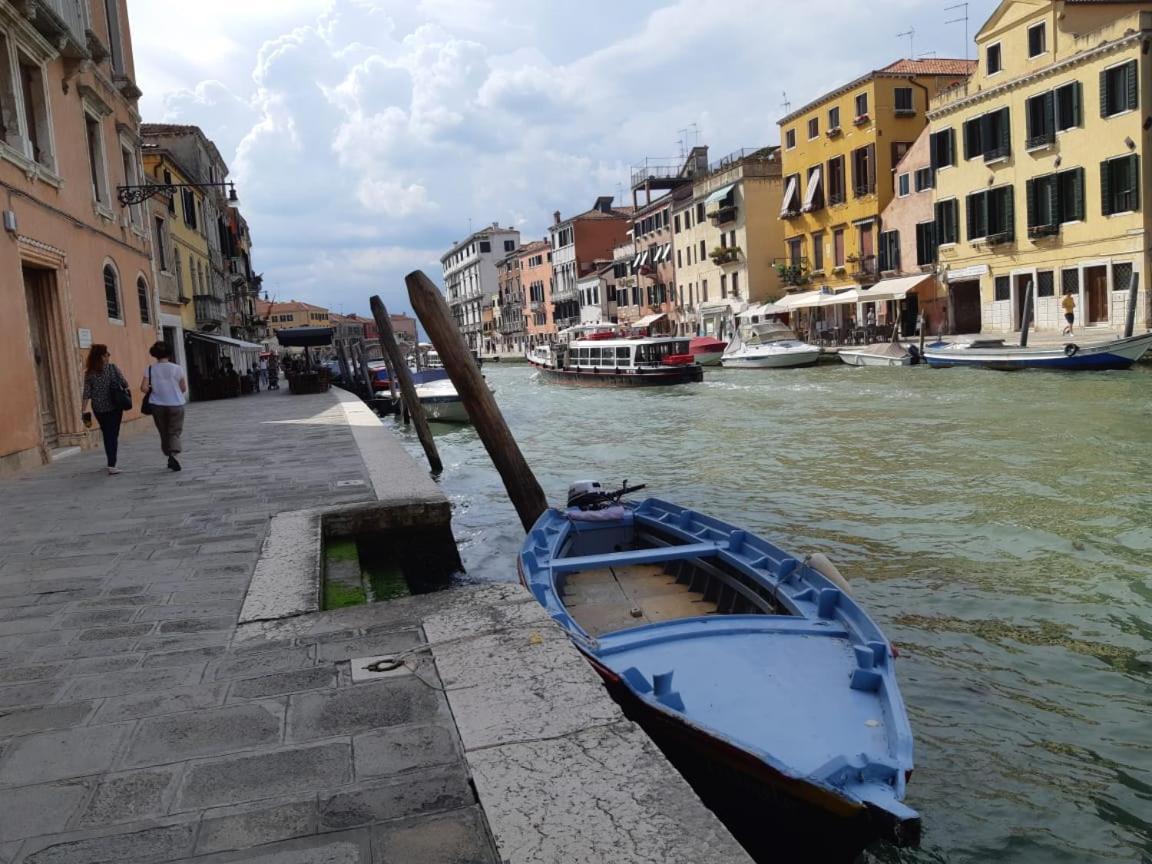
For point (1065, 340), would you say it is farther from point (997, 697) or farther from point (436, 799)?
point (436, 799)

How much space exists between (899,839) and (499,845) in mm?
1406

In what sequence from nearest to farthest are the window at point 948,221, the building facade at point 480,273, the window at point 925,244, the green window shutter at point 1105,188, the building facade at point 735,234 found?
the green window shutter at point 1105,188, the window at point 948,221, the window at point 925,244, the building facade at point 735,234, the building facade at point 480,273

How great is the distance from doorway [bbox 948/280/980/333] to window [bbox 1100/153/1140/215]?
688cm

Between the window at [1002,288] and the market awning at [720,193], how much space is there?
1649cm

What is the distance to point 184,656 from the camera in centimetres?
371

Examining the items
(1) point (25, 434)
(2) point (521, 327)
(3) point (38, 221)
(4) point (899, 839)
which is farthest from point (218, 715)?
(2) point (521, 327)

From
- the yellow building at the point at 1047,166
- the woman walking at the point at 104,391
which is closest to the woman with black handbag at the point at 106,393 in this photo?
the woman walking at the point at 104,391

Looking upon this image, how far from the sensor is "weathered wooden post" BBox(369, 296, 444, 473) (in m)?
14.6

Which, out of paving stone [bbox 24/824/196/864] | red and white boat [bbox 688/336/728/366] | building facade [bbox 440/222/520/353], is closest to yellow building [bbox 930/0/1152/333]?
red and white boat [bbox 688/336/728/366]

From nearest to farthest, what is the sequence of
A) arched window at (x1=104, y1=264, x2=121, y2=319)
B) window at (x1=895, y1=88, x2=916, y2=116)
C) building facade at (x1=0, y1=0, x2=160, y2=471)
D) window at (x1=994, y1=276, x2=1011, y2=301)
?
building facade at (x1=0, y1=0, x2=160, y2=471), arched window at (x1=104, y1=264, x2=121, y2=319), window at (x1=994, y1=276, x2=1011, y2=301), window at (x1=895, y1=88, x2=916, y2=116)

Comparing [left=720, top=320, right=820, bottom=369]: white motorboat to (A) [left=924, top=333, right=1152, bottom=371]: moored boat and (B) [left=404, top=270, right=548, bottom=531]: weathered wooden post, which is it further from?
(B) [left=404, top=270, right=548, bottom=531]: weathered wooden post

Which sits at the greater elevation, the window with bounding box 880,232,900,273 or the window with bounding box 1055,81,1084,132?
the window with bounding box 1055,81,1084,132

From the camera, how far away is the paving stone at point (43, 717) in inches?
122

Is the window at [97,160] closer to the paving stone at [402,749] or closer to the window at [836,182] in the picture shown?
the paving stone at [402,749]
